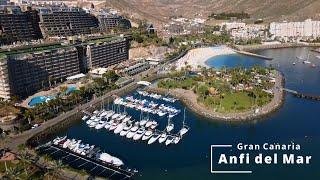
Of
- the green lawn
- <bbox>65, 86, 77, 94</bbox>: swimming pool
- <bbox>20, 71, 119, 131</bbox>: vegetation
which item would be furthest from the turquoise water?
<bbox>65, 86, 77, 94</bbox>: swimming pool

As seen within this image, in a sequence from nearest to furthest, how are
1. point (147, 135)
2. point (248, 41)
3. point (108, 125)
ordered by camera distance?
point (147, 135), point (108, 125), point (248, 41)

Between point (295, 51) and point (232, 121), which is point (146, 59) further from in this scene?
point (295, 51)

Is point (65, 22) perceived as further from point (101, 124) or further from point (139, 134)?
point (139, 134)

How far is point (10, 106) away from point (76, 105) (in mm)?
9822

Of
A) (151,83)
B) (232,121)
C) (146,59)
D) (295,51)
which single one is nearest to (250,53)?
(295,51)

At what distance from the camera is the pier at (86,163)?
126 feet

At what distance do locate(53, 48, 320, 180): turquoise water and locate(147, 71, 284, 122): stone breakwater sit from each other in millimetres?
1090

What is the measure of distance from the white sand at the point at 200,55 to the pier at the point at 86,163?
157 feet

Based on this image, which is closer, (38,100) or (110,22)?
(38,100)

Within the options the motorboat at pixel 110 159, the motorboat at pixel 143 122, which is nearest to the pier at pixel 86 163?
the motorboat at pixel 110 159

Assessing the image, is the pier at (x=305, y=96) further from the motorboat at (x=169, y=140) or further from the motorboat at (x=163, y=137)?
the motorboat at (x=163, y=137)

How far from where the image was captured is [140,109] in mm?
58688

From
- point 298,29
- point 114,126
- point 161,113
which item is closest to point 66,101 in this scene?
point 114,126

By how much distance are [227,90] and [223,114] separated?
1103cm
